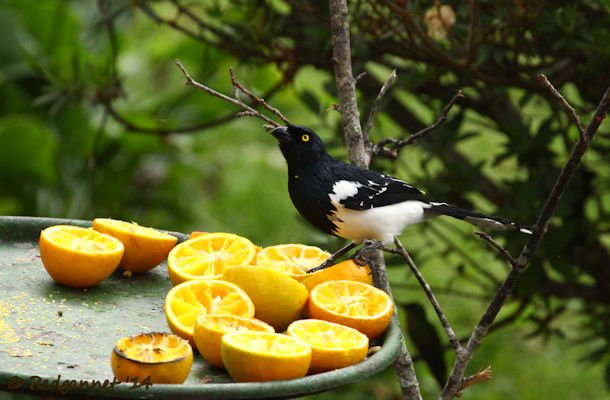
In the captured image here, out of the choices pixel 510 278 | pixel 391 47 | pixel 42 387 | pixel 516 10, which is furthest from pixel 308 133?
pixel 42 387

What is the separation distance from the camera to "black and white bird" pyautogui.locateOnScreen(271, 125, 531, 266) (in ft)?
8.41

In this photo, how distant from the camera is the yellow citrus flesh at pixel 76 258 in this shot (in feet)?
6.80

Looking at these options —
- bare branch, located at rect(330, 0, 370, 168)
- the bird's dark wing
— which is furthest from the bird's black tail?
bare branch, located at rect(330, 0, 370, 168)

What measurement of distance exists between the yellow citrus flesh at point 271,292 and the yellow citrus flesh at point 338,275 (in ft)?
0.44

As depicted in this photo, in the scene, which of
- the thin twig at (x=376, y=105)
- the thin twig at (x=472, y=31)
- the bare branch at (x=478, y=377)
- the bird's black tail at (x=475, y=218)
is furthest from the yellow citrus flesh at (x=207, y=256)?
the thin twig at (x=472, y=31)

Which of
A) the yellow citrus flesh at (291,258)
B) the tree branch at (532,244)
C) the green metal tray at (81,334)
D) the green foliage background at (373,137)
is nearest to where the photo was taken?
the green metal tray at (81,334)

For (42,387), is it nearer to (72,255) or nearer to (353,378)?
(353,378)

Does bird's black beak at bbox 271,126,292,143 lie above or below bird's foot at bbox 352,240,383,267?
above

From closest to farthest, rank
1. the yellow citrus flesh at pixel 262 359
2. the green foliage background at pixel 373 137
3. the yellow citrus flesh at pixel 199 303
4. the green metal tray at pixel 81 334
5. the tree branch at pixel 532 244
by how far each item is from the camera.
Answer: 1. the green metal tray at pixel 81 334
2. the yellow citrus flesh at pixel 262 359
3. the tree branch at pixel 532 244
4. the yellow citrus flesh at pixel 199 303
5. the green foliage background at pixel 373 137

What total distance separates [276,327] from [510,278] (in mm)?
469

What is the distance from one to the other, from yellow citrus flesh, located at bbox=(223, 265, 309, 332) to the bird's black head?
26.7 inches

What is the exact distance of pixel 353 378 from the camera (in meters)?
1.65

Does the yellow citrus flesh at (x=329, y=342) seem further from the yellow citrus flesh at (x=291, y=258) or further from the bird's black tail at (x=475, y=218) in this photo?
the bird's black tail at (x=475, y=218)

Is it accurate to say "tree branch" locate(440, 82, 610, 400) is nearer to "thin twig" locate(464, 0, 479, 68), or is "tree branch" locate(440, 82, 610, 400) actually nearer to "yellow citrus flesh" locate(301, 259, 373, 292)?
"yellow citrus flesh" locate(301, 259, 373, 292)
